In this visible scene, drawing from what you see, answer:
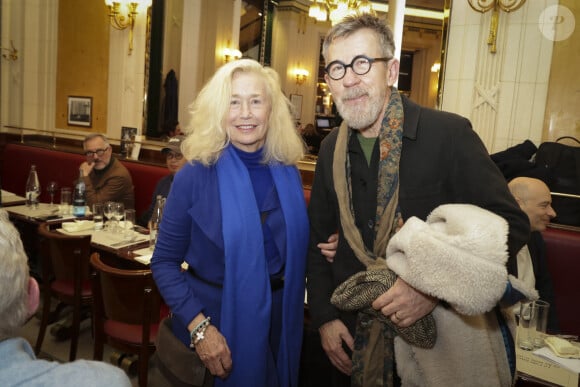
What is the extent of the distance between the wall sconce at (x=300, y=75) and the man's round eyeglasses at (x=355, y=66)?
29.4 ft

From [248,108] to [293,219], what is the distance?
18.2 inches

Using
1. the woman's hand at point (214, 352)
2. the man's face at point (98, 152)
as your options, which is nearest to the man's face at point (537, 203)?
the woman's hand at point (214, 352)

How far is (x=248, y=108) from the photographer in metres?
1.69

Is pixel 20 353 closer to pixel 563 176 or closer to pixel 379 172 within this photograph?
pixel 379 172

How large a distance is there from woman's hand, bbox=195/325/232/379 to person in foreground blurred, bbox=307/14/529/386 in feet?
1.21

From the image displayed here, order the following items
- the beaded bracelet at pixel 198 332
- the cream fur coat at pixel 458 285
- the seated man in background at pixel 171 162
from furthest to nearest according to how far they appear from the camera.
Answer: the seated man in background at pixel 171 162 → the beaded bracelet at pixel 198 332 → the cream fur coat at pixel 458 285

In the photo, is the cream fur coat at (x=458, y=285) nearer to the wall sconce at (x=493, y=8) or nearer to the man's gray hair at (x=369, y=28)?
the man's gray hair at (x=369, y=28)

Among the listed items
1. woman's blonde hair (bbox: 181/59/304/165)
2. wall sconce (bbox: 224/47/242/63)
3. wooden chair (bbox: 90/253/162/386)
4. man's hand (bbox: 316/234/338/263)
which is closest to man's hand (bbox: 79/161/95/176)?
wooden chair (bbox: 90/253/162/386)

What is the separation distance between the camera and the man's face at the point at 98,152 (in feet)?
14.6

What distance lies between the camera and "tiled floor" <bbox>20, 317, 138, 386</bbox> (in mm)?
3375

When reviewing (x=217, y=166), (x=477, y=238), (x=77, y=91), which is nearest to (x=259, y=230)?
(x=217, y=166)

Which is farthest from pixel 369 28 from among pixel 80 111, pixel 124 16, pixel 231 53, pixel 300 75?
pixel 300 75

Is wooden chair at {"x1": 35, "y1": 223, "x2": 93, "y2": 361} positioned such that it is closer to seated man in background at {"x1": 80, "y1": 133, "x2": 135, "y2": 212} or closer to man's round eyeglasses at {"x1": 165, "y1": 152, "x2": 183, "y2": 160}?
seated man in background at {"x1": 80, "y1": 133, "x2": 135, "y2": 212}

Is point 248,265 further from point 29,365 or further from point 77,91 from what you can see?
point 77,91
